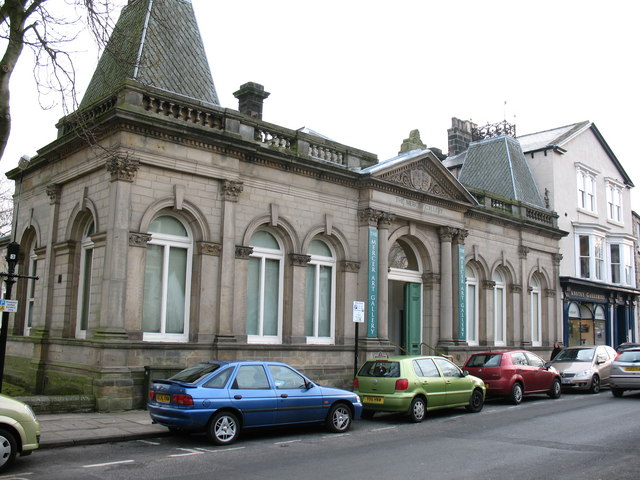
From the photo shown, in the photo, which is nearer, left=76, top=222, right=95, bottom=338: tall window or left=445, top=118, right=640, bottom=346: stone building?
left=76, top=222, right=95, bottom=338: tall window

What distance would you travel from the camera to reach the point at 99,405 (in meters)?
14.5

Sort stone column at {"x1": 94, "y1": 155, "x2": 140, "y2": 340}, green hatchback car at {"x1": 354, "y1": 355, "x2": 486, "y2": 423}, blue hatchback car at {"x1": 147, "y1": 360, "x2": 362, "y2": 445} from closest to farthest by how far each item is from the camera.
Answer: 1. blue hatchback car at {"x1": 147, "y1": 360, "x2": 362, "y2": 445}
2. green hatchback car at {"x1": 354, "y1": 355, "x2": 486, "y2": 423}
3. stone column at {"x1": 94, "y1": 155, "x2": 140, "y2": 340}

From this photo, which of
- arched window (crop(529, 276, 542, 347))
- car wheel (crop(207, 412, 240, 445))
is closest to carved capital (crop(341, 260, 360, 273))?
car wheel (crop(207, 412, 240, 445))

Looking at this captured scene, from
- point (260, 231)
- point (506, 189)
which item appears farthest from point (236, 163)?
point (506, 189)

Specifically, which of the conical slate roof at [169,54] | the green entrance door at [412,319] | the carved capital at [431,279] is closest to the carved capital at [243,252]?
the conical slate roof at [169,54]

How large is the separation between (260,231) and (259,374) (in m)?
7.29

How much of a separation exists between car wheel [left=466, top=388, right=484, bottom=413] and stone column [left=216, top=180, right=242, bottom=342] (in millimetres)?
6487

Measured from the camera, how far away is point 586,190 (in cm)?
3553

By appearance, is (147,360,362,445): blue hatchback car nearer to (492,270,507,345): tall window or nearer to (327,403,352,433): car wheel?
(327,403,352,433): car wheel

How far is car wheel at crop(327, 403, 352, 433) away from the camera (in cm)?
1292

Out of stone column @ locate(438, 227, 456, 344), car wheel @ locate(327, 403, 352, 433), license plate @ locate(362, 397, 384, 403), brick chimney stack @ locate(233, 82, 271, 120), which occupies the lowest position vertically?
car wheel @ locate(327, 403, 352, 433)

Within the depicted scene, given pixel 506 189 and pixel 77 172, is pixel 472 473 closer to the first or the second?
pixel 77 172

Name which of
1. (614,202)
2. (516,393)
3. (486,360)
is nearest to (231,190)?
(486,360)

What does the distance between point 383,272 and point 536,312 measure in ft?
41.6
